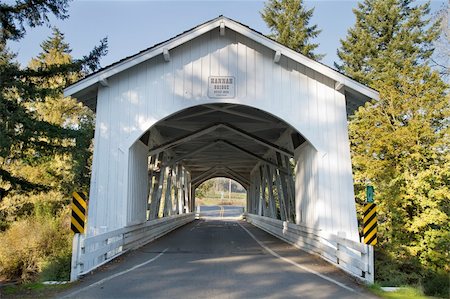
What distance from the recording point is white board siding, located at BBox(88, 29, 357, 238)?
10.5 meters

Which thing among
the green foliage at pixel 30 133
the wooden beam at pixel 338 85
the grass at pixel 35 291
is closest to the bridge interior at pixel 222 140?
the wooden beam at pixel 338 85

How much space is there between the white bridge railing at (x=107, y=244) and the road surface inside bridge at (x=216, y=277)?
213 mm

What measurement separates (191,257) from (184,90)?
418 cm

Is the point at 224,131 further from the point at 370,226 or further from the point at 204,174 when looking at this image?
the point at 204,174

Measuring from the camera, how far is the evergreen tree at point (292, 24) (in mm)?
31688

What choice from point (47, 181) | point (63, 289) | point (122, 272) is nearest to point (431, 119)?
point (122, 272)

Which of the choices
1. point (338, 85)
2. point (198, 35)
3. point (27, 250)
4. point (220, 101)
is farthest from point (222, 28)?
point (27, 250)

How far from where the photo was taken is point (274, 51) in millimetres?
10867

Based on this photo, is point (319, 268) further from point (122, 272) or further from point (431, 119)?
point (431, 119)

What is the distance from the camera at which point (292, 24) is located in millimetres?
32500

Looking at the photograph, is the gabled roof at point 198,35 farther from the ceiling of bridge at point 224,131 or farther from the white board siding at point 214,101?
the ceiling of bridge at point 224,131

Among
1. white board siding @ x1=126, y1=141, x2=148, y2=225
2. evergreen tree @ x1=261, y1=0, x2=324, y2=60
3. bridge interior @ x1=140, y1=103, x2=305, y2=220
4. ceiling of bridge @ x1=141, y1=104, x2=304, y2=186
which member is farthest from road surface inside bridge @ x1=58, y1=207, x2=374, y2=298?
evergreen tree @ x1=261, y1=0, x2=324, y2=60

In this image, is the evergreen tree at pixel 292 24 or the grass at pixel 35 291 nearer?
the grass at pixel 35 291

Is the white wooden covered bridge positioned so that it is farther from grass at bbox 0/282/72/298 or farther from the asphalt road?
the asphalt road
